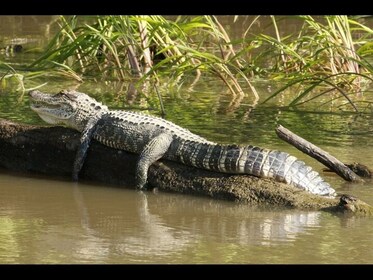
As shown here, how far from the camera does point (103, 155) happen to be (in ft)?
22.8

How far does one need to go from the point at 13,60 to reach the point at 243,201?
22.2 feet

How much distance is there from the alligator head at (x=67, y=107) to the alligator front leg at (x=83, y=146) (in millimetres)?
140

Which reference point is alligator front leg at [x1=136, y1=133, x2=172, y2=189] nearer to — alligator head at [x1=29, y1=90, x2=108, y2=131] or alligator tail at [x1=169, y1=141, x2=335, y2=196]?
alligator tail at [x1=169, y1=141, x2=335, y2=196]

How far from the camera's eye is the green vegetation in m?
9.48

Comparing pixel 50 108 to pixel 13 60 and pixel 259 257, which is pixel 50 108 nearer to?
pixel 259 257

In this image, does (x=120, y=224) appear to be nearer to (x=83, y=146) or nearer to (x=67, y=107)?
(x=83, y=146)

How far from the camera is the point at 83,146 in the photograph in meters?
6.95

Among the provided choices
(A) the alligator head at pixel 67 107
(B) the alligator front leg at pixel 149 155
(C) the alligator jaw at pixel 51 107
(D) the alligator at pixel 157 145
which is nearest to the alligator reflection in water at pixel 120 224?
(B) the alligator front leg at pixel 149 155

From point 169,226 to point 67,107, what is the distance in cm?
209

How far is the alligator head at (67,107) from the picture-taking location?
731 centimetres

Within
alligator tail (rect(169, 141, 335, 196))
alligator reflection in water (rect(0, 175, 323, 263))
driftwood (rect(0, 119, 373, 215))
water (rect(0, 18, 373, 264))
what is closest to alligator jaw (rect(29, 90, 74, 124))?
driftwood (rect(0, 119, 373, 215))

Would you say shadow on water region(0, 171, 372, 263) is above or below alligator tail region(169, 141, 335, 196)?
below

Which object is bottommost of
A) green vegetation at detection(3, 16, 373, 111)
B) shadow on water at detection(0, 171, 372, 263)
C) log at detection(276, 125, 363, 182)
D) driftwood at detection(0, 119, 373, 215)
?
shadow on water at detection(0, 171, 372, 263)

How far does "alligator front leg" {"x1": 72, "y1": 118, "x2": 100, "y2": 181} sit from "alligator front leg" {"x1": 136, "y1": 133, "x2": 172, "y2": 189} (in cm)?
50
